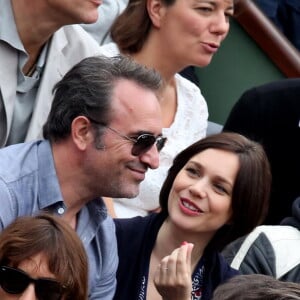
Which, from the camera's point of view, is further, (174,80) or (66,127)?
(174,80)

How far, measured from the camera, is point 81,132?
3.26 metres

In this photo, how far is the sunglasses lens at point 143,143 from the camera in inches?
129

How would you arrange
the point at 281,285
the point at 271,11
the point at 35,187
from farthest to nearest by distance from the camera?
the point at 271,11 < the point at 35,187 < the point at 281,285

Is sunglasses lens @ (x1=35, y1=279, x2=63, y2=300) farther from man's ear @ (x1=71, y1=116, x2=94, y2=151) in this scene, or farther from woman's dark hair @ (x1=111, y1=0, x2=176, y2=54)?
woman's dark hair @ (x1=111, y1=0, x2=176, y2=54)

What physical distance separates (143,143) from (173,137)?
1061 millimetres

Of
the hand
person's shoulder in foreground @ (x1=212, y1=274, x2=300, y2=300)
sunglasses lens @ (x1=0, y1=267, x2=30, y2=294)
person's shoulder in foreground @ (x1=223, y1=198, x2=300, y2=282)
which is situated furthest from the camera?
person's shoulder in foreground @ (x1=223, y1=198, x2=300, y2=282)

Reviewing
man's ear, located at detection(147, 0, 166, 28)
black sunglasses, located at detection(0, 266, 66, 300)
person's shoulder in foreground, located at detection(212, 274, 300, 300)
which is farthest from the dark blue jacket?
person's shoulder in foreground, located at detection(212, 274, 300, 300)

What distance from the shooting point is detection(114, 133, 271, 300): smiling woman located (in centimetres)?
361

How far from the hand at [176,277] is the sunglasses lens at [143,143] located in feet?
1.11

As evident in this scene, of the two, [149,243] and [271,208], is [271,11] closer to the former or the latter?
[271,208]

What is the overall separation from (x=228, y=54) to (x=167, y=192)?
2.34 meters

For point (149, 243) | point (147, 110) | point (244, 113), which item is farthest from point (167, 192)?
point (244, 113)

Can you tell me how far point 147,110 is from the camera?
10.9 ft

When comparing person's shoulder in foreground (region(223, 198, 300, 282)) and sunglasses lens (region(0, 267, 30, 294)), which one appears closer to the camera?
sunglasses lens (region(0, 267, 30, 294))
